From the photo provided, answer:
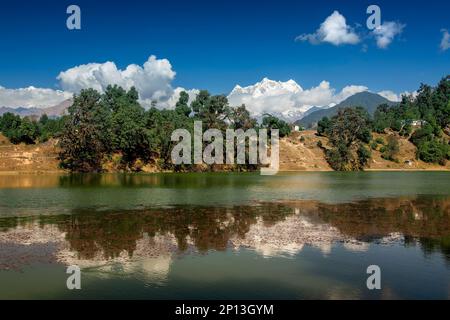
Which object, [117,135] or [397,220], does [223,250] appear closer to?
[397,220]

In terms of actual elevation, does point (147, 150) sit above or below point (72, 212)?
above

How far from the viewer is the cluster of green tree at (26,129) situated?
493 feet

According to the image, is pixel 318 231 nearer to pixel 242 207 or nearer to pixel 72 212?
pixel 242 207

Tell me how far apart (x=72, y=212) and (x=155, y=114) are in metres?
101

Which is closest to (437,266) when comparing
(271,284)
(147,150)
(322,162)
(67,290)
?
(271,284)

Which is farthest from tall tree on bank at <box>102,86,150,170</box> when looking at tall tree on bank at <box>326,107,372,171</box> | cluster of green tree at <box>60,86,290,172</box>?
tall tree on bank at <box>326,107,372,171</box>

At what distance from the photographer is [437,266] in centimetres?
2255

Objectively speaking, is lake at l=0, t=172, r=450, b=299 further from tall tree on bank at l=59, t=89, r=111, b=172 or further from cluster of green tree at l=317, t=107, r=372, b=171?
cluster of green tree at l=317, t=107, r=372, b=171

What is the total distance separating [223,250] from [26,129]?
465 feet

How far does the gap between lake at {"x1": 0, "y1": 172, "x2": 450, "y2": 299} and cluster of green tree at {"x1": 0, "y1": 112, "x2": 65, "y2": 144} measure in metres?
112

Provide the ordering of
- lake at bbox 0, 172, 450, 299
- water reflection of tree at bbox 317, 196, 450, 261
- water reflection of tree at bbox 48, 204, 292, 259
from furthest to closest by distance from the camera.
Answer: water reflection of tree at bbox 317, 196, 450, 261 → water reflection of tree at bbox 48, 204, 292, 259 → lake at bbox 0, 172, 450, 299

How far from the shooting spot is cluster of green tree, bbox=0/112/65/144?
150375 millimetres

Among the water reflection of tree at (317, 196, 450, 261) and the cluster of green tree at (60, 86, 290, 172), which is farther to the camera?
the cluster of green tree at (60, 86, 290, 172)

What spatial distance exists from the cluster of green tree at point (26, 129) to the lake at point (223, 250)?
112 metres
